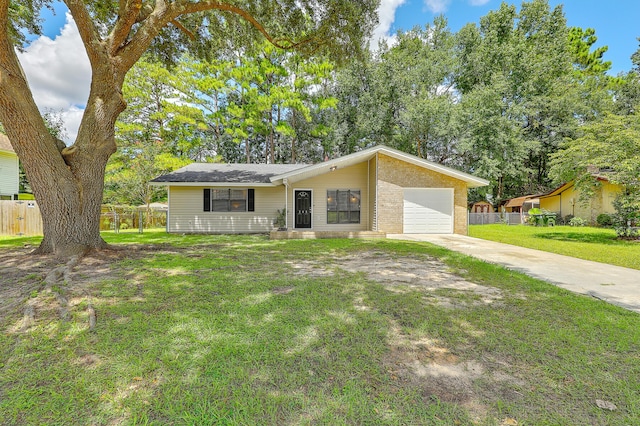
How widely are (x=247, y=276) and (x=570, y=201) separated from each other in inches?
980

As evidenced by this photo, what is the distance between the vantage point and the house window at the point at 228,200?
12484 millimetres

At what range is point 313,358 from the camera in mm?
2279

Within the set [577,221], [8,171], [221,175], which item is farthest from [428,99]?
[8,171]

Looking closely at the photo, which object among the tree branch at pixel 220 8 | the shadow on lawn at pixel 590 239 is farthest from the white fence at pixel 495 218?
the tree branch at pixel 220 8

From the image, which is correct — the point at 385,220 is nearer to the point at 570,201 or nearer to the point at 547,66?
the point at 570,201

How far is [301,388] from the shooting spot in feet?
6.27

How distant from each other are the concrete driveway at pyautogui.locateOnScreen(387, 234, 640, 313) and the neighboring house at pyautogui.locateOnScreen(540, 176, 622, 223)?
44.2ft

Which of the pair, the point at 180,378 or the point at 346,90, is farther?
the point at 346,90

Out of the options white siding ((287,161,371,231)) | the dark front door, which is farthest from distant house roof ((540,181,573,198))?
the dark front door

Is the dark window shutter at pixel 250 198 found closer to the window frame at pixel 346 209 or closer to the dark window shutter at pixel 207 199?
the dark window shutter at pixel 207 199

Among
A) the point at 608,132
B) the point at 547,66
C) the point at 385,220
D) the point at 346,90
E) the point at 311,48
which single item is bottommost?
the point at 385,220

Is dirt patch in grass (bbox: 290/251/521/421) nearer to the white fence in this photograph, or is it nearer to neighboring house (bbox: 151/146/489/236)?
neighboring house (bbox: 151/146/489/236)

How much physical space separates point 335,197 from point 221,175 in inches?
205

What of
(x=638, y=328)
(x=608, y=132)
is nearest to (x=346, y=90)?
(x=608, y=132)
